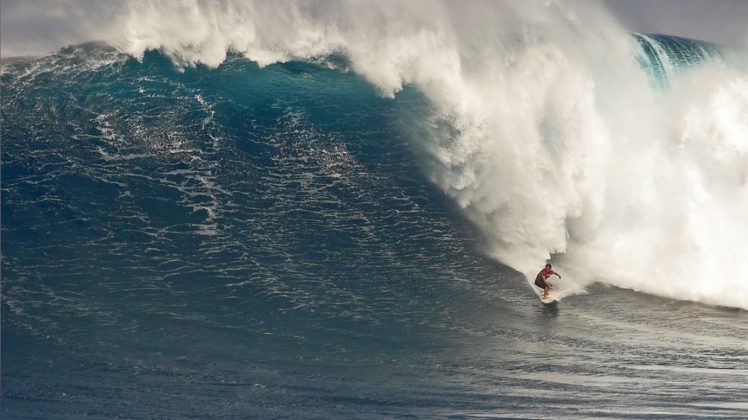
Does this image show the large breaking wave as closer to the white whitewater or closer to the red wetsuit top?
the white whitewater

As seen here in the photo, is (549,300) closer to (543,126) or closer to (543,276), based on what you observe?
(543,276)

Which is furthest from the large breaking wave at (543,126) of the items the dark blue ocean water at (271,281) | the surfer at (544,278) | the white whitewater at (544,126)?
the surfer at (544,278)

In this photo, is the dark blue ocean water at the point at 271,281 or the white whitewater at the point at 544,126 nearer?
the dark blue ocean water at the point at 271,281

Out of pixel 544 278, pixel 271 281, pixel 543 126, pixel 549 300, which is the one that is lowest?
pixel 271 281

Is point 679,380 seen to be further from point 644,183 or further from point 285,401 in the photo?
point 644,183

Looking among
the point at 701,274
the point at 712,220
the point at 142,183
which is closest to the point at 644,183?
the point at 712,220

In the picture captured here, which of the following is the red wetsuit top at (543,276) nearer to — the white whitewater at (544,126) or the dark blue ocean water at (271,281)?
the dark blue ocean water at (271,281)

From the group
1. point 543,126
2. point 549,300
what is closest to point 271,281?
point 549,300
